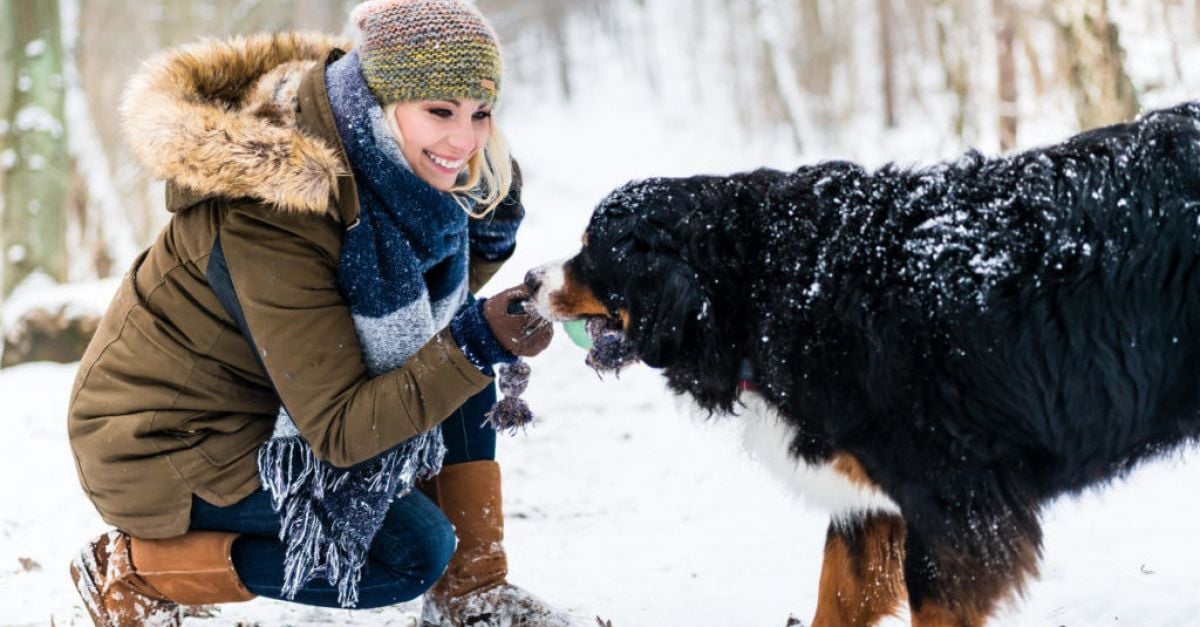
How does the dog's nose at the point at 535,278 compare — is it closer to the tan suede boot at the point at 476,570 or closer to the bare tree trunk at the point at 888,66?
the tan suede boot at the point at 476,570

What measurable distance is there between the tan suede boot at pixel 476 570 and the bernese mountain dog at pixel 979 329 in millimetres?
628

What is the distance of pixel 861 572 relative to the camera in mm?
2562

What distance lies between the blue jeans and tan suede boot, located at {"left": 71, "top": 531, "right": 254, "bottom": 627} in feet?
0.11

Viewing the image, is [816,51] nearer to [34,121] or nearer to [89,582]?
[34,121]

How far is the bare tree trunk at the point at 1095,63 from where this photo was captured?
5.89 meters

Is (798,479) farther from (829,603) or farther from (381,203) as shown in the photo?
(381,203)

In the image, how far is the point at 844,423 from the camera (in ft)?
7.26

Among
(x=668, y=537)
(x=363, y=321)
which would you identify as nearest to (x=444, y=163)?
(x=363, y=321)

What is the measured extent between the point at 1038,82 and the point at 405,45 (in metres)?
6.83

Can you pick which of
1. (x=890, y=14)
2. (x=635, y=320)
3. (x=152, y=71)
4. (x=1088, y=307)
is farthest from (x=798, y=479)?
(x=890, y=14)

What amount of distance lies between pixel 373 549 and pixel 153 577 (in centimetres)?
49

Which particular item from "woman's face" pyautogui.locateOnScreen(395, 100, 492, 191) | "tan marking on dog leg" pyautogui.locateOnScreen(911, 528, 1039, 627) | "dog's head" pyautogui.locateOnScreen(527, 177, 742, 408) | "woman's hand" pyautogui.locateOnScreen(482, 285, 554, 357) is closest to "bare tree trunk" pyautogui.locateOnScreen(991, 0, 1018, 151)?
"dog's head" pyautogui.locateOnScreen(527, 177, 742, 408)

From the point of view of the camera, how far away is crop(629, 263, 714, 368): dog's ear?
2383 mm

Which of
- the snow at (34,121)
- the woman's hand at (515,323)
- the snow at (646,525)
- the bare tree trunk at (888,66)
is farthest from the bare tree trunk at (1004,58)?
the woman's hand at (515,323)
